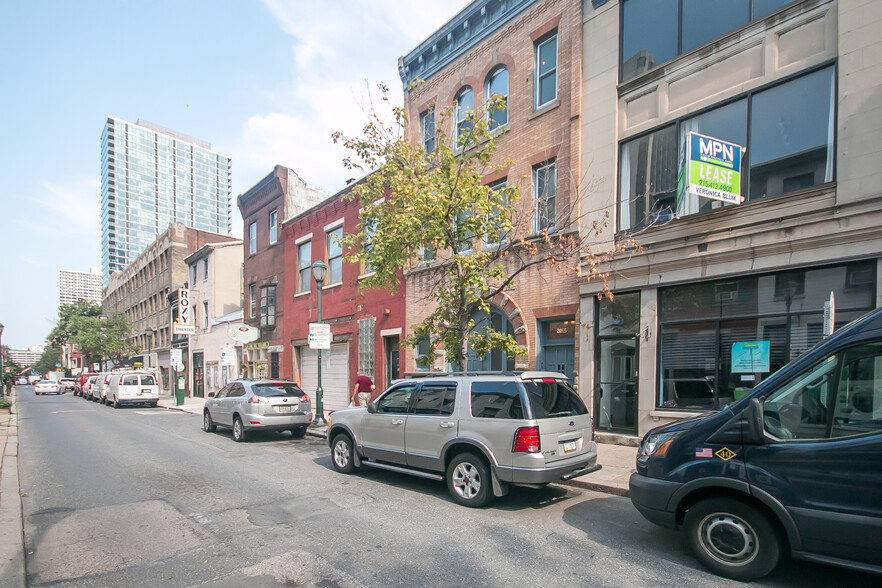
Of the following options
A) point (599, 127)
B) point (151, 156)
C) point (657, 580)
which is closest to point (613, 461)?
point (657, 580)

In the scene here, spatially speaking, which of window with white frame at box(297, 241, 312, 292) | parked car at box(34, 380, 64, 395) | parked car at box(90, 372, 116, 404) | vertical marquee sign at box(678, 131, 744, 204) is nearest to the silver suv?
vertical marquee sign at box(678, 131, 744, 204)

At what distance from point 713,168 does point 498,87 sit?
282 inches

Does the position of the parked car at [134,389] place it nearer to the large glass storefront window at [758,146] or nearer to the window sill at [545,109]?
the window sill at [545,109]

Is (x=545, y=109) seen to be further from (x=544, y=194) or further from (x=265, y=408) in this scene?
(x=265, y=408)

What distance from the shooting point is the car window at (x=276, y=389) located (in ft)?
41.1

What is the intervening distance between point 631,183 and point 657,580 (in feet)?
27.5

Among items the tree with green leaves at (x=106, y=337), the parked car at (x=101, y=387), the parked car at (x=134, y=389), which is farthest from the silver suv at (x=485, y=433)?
the tree with green leaves at (x=106, y=337)

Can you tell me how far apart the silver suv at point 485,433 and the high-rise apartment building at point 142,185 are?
6899 inches

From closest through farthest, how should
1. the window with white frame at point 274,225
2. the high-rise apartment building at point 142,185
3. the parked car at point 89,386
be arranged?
the window with white frame at point 274,225, the parked car at point 89,386, the high-rise apartment building at point 142,185

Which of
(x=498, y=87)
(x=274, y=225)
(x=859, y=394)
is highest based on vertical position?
(x=498, y=87)

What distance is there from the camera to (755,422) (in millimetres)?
4141

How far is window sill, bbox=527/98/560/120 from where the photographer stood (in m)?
12.2

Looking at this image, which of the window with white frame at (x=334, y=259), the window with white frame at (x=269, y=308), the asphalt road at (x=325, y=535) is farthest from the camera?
the window with white frame at (x=269, y=308)

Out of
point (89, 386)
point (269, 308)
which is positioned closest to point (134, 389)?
point (269, 308)
